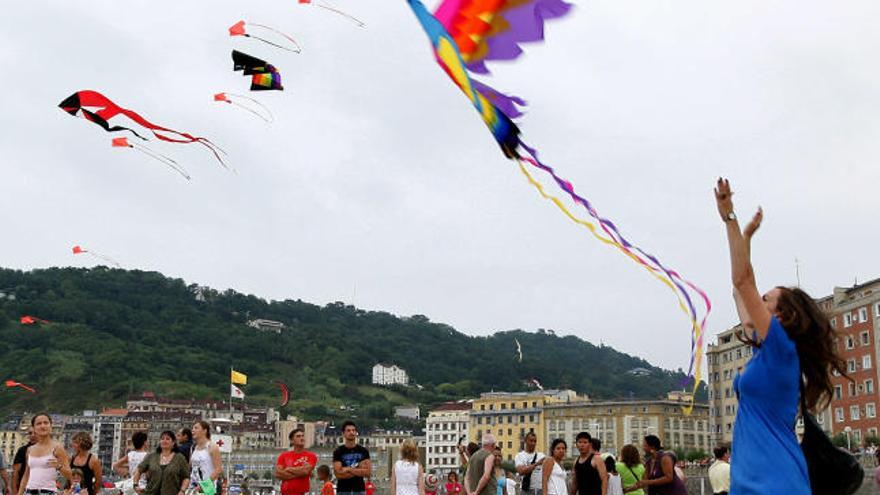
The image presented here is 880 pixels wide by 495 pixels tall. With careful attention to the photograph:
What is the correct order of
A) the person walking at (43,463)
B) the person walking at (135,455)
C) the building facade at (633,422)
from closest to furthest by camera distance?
1. the person walking at (43,463)
2. the person walking at (135,455)
3. the building facade at (633,422)

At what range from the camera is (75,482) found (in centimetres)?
1184

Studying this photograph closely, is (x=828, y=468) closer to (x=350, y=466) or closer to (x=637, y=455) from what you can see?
(x=637, y=455)

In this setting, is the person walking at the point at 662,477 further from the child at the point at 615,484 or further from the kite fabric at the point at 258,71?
the kite fabric at the point at 258,71

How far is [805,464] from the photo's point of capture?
4.07 metres

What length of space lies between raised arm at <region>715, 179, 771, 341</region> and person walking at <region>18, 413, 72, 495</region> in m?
8.16

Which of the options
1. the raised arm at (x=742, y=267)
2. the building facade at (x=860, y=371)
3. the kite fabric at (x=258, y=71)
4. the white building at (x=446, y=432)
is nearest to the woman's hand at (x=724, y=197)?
the raised arm at (x=742, y=267)

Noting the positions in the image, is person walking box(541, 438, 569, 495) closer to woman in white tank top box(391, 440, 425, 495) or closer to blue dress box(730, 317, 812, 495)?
woman in white tank top box(391, 440, 425, 495)

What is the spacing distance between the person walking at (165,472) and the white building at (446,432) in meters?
127

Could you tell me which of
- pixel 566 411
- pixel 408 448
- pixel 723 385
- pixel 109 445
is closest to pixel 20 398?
pixel 109 445

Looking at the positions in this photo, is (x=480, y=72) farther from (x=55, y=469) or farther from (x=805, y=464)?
(x=55, y=469)

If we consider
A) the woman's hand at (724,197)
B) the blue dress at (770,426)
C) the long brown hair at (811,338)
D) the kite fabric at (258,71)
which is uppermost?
the kite fabric at (258,71)

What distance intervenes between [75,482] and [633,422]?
105m

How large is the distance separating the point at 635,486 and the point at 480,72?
18.1 ft

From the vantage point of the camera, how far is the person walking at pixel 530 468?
13172 mm
